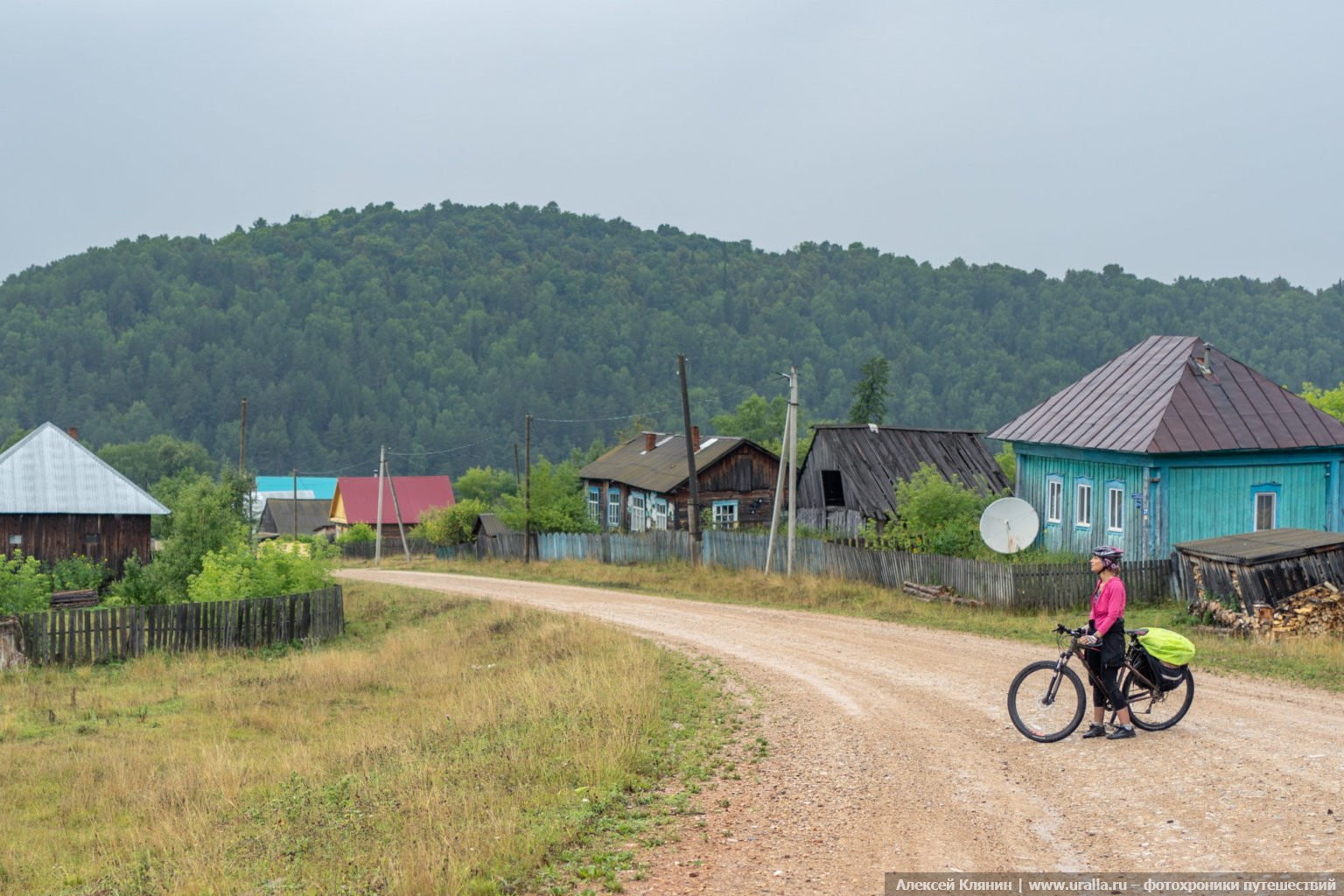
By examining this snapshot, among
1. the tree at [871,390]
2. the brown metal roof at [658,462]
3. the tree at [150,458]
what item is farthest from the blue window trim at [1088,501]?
the tree at [150,458]

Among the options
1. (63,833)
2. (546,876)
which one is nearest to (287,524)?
(63,833)

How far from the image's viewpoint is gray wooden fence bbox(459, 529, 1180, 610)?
2455 cm

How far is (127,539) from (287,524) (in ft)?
176

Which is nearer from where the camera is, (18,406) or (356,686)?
(356,686)

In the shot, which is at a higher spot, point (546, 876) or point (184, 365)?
point (184, 365)

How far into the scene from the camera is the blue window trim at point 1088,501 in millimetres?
→ 29781

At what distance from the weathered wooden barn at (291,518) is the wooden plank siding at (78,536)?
165 ft

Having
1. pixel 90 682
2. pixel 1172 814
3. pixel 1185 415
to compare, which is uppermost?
pixel 1185 415

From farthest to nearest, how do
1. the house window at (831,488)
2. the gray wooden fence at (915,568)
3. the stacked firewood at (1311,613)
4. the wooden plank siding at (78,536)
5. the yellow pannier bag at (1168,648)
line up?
the house window at (831,488) → the wooden plank siding at (78,536) → the gray wooden fence at (915,568) → the stacked firewood at (1311,613) → the yellow pannier bag at (1168,648)

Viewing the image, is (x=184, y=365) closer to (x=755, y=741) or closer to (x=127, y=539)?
(x=127, y=539)

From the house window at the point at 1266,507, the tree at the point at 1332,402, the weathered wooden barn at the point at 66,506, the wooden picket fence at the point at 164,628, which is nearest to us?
the wooden picket fence at the point at 164,628

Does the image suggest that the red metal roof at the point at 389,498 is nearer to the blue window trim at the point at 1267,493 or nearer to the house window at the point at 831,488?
the house window at the point at 831,488

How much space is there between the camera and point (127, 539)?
40.5 metres

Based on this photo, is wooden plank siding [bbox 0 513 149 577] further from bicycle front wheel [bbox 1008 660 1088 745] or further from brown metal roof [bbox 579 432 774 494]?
bicycle front wheel [bbox 1008 660 1088 745]
